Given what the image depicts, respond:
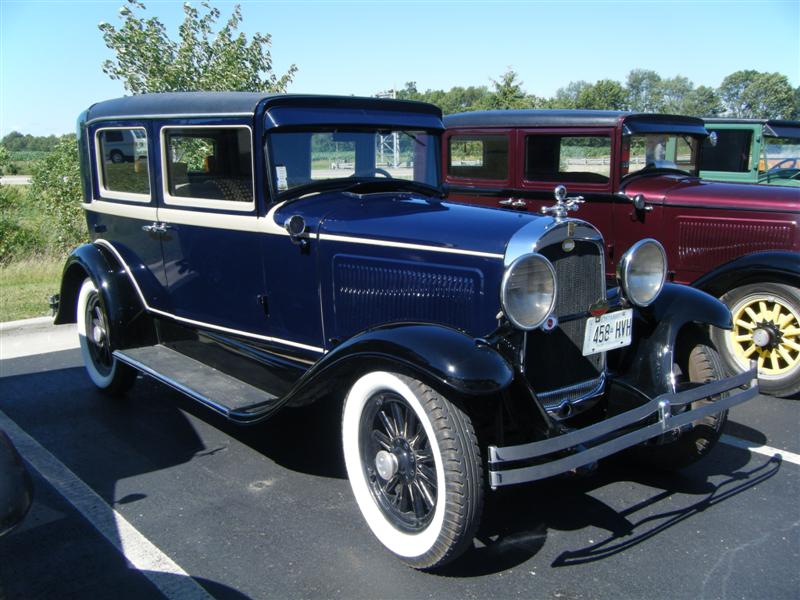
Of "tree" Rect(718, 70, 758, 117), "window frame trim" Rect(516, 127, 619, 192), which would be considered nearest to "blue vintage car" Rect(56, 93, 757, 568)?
"window frame trim" Rect(516, 127, 619, 192)

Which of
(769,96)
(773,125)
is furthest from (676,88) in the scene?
(773,125)

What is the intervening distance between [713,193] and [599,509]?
3.41 meters

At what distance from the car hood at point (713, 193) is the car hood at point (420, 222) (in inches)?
111

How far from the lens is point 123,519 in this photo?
10.8 ft

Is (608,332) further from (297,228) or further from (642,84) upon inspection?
(642,84)

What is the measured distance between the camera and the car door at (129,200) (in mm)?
4570

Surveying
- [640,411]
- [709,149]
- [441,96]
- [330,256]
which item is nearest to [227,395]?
[330,256]

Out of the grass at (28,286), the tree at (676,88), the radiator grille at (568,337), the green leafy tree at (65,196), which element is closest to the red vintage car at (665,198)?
the radiator grille at (568,337)

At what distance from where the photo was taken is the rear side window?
828 centimetres

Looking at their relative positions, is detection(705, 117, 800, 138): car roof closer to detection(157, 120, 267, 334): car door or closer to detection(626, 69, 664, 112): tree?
detection(157, 120, 267, 334): car door

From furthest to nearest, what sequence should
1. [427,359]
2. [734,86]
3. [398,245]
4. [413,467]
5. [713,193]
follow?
[734,86], [713,193], [398,245], [413,467], [427,359]

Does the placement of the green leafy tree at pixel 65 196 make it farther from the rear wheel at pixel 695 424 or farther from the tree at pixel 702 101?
the tree at pixel 702 101

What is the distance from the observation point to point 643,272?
343 cm

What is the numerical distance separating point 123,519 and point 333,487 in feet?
3.36
